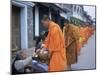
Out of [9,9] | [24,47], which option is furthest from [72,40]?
[9,9]

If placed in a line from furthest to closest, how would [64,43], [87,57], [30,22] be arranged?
[87,57] < [64,43] < [30,22]

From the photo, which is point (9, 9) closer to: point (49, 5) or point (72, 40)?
point (49, 5)

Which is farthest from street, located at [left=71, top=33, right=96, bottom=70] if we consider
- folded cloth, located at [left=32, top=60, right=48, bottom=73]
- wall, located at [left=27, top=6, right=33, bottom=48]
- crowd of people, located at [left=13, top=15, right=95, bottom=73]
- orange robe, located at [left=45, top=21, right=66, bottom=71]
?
wall, located at [left=27, top=6, right=33, bottom=48]

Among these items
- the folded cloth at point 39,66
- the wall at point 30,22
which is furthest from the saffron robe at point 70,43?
the wall at point 30,22

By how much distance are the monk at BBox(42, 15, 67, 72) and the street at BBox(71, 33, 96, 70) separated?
0.20 m

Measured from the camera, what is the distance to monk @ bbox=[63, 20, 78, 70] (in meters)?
2.67

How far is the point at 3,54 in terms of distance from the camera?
8.05ft

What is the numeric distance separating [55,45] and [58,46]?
1.6 inches

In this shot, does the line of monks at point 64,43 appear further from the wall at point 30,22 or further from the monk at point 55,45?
the wall at point 30,22

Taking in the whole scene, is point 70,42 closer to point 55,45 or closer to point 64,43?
point 64,43

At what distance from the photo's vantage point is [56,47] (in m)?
2.63

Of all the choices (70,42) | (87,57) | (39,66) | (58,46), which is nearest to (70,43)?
(70,42)

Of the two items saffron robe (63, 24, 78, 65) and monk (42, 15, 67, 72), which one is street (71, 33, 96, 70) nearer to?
saffron robe (63, 24, 78, 65)

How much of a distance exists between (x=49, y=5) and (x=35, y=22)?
0.28 metres
